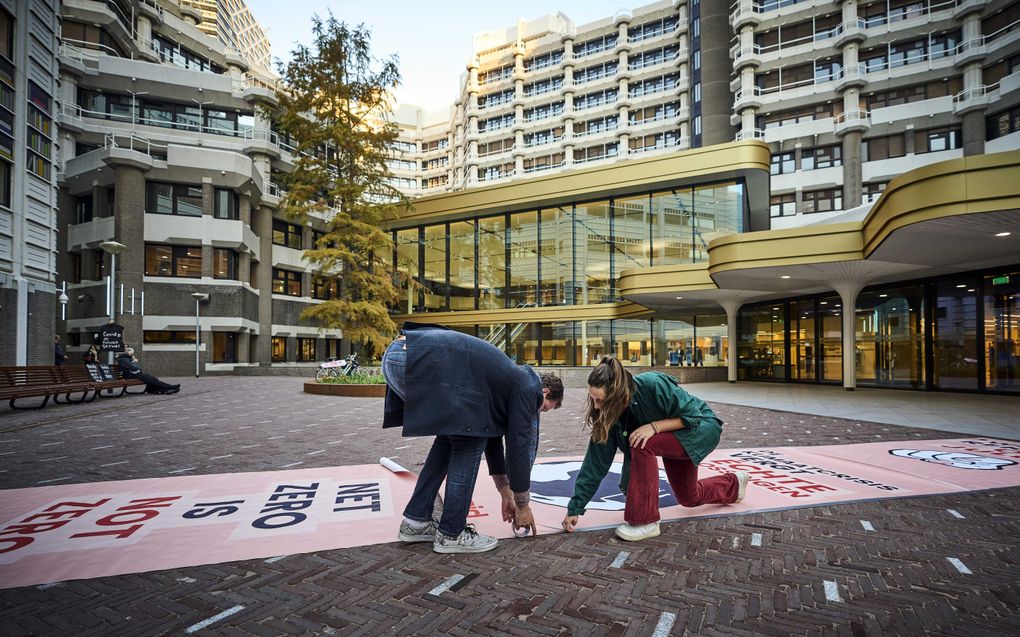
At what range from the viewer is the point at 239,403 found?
13.6 m

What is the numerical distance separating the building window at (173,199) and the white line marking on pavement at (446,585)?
98.9ft

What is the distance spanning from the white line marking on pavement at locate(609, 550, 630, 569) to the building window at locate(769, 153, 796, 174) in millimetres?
36707

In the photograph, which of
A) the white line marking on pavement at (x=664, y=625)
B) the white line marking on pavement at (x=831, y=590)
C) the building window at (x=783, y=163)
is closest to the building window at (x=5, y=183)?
the white line marking on pavement at (x=664, y=625)

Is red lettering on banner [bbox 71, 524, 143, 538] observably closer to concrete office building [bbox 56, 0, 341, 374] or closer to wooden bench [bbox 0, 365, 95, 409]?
wooden bench [bbox 0, 365, 95, 409]

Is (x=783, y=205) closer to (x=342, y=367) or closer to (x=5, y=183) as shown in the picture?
(x=342, y=367)

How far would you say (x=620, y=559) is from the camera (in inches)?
135

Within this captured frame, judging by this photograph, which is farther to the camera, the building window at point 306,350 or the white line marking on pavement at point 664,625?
the building window at point 306,350

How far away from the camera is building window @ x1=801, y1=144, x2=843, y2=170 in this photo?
1309 inches

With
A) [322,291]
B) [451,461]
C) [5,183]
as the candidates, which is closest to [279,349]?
[322,291]

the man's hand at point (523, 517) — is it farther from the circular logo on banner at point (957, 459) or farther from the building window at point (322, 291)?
the building window at point (322, 291)

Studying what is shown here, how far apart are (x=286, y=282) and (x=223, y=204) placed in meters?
7.60

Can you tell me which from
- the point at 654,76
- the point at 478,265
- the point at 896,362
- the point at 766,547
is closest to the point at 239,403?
the point at 766,547

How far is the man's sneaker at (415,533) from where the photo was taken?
3727 millimetres

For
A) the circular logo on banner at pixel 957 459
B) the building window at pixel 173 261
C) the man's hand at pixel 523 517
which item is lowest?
the circular logo on banner at pixel 957 459
